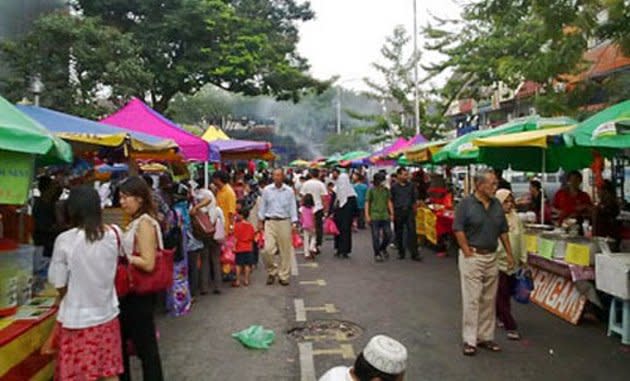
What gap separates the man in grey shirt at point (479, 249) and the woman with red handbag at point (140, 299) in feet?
10.1

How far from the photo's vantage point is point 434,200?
575 inches

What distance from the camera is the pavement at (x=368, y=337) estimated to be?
539cm

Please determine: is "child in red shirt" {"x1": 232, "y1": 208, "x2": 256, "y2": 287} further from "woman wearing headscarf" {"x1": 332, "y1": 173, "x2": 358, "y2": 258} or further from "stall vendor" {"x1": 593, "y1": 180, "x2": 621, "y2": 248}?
"stall vendor" {"x1": 593, "y1": 180, "x2": 621, "y2": 248}

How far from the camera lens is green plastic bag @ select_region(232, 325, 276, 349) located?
6.16 meters

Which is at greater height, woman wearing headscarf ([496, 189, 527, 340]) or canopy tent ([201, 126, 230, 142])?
canopy tent ([201, 126, 230, 142])

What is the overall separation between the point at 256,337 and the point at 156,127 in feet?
13.3

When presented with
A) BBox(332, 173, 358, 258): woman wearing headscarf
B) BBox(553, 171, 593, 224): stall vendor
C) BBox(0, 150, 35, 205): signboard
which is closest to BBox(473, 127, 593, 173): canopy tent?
BBox(553, 171, 593, 224): stall vendor

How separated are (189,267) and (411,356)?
156 inches

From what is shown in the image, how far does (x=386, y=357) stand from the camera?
2396mm

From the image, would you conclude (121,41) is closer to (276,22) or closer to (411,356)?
(276,22)

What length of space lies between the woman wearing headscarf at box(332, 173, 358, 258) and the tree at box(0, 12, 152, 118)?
23.5 feet

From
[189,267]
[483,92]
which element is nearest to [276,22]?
[483,92]

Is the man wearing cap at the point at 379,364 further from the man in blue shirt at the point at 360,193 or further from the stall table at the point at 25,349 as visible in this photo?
the man in blue shirt at the point at 360,193

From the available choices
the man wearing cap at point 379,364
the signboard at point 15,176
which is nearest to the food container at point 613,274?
the man wearing cap at point 379,364
